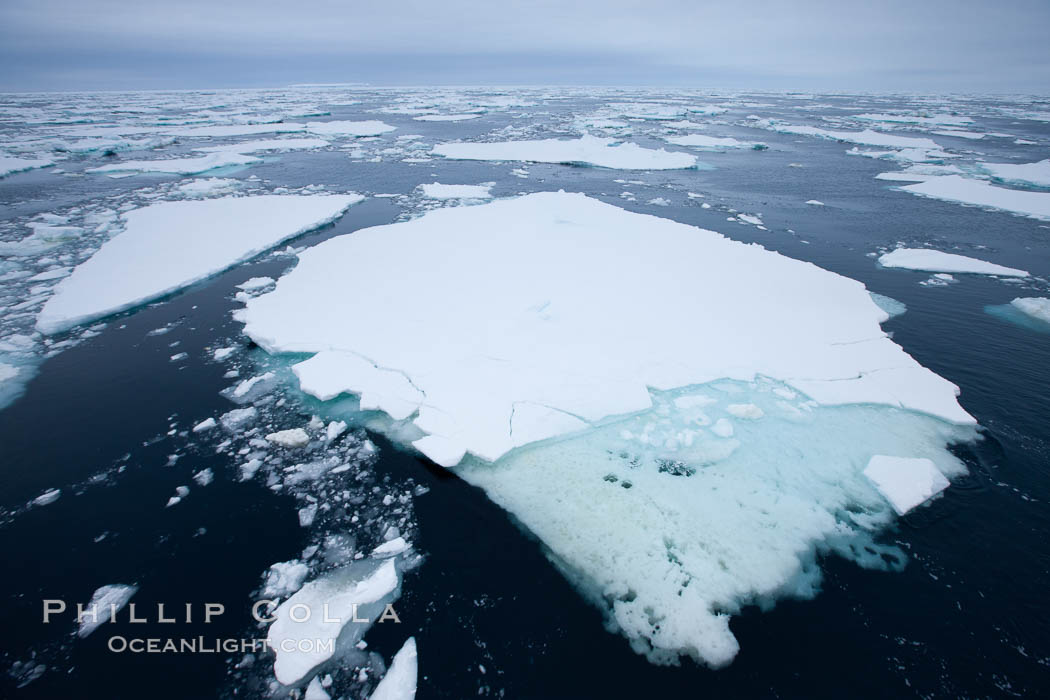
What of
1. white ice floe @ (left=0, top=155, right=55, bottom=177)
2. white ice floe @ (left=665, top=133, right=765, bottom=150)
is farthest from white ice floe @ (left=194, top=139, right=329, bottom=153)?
white ice floe @ (left=665, top=133, right=765, bottom=150)

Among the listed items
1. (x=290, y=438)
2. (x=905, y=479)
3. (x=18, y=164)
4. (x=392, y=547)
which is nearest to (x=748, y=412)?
(x=905, y=479)

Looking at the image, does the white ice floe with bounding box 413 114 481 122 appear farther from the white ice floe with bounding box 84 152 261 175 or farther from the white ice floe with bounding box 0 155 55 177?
the white ice floe with bounding box 0 155 55 177

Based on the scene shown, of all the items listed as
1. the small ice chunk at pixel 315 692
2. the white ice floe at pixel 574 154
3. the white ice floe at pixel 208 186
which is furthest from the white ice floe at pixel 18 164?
the small ice chunk at pixel 315 692

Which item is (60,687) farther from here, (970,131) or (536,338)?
Answer: (970,131)

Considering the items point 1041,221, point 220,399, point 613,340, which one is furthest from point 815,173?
point 220,399

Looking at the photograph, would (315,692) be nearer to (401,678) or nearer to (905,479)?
(401,678)

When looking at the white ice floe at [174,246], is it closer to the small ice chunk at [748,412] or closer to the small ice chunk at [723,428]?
the small ice chunk at [723,428]
